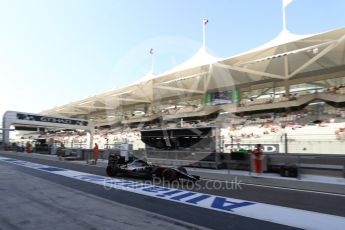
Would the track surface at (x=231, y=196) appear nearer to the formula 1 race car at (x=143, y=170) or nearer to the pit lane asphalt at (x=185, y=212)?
the pit lane asphalt at (x=185, y=212)

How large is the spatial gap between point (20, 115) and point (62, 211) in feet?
145

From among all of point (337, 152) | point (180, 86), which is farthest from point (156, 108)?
point (337, 152)

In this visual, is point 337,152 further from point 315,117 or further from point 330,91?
point 330,91

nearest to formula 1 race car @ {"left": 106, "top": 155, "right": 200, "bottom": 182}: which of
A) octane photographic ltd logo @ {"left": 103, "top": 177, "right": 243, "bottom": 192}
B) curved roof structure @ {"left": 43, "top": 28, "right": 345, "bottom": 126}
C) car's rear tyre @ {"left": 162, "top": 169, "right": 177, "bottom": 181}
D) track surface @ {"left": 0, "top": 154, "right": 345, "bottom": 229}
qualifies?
car's rear tyre @ {"left": 162, "top": 169, "right": 177, "bottom": 181}

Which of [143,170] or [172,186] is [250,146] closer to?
[143,170]

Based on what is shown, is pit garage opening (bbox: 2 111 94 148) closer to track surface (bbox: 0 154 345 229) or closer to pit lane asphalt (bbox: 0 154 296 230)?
track surface (bbox: 0 154 345 229)

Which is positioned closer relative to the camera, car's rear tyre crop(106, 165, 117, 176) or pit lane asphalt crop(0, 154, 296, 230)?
pit lane asphalt crop(0, 154, 296, 230)

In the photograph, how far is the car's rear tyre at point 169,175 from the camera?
12.9 m

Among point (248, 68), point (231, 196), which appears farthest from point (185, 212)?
point (248, 68)

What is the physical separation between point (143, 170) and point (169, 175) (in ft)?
5.04

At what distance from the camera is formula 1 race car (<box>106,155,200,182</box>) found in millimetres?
12836

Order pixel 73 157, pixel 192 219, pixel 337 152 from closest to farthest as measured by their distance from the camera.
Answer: pixel 192 219 → pixel 337 152 → pixel 73 157

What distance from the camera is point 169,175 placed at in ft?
42.7

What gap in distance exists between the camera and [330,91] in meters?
39.8
